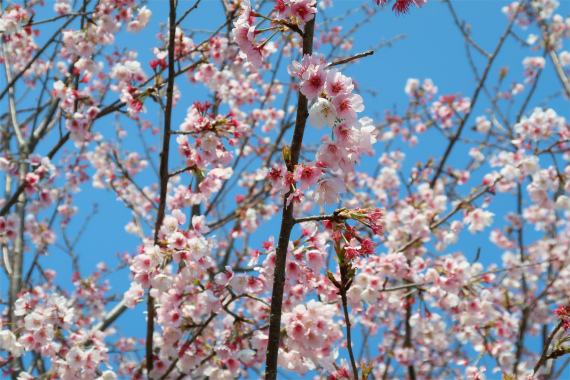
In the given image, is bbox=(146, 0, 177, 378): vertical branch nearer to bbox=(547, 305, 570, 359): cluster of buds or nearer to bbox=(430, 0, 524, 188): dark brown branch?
bbox=(547, 305, 570, 359): cluster of buds

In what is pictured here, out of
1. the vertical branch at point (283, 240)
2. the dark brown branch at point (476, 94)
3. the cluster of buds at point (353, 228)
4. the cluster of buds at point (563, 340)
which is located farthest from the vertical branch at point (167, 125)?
the dark brown branch at point (476, 94)

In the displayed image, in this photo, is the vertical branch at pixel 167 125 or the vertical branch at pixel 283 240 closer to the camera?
the vertical branch at pixel 283 240

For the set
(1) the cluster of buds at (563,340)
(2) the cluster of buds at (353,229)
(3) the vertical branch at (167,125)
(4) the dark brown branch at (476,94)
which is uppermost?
(4) the dark brown branch at (476,94)

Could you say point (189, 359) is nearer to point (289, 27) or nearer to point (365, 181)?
point (289, 27)

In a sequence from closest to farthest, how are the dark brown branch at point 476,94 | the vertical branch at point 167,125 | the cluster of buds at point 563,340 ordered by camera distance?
the cluster of buds at point 563,340 < the vertical branch at point 167,125 < the dark brown branch at point 476,94

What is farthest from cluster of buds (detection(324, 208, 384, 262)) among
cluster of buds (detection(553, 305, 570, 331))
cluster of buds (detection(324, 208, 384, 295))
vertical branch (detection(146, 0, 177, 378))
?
vertical branch (detection(146, 0, 177, 378))

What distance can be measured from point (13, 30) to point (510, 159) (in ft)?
14.6

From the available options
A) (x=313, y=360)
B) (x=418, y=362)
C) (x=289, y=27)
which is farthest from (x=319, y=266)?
(x=418, y=362)

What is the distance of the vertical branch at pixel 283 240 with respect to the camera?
160 cm

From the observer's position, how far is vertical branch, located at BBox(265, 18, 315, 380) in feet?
5.25

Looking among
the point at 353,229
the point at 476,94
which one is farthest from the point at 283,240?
the point at 476,94

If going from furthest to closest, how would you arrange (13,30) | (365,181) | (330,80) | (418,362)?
(365,181) → (418,362) → (13,30) → (330,80)

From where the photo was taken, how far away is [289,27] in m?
1.62

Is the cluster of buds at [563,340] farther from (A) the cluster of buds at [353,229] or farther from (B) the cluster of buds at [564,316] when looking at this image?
(A) the cluster of buds at [353,229]
